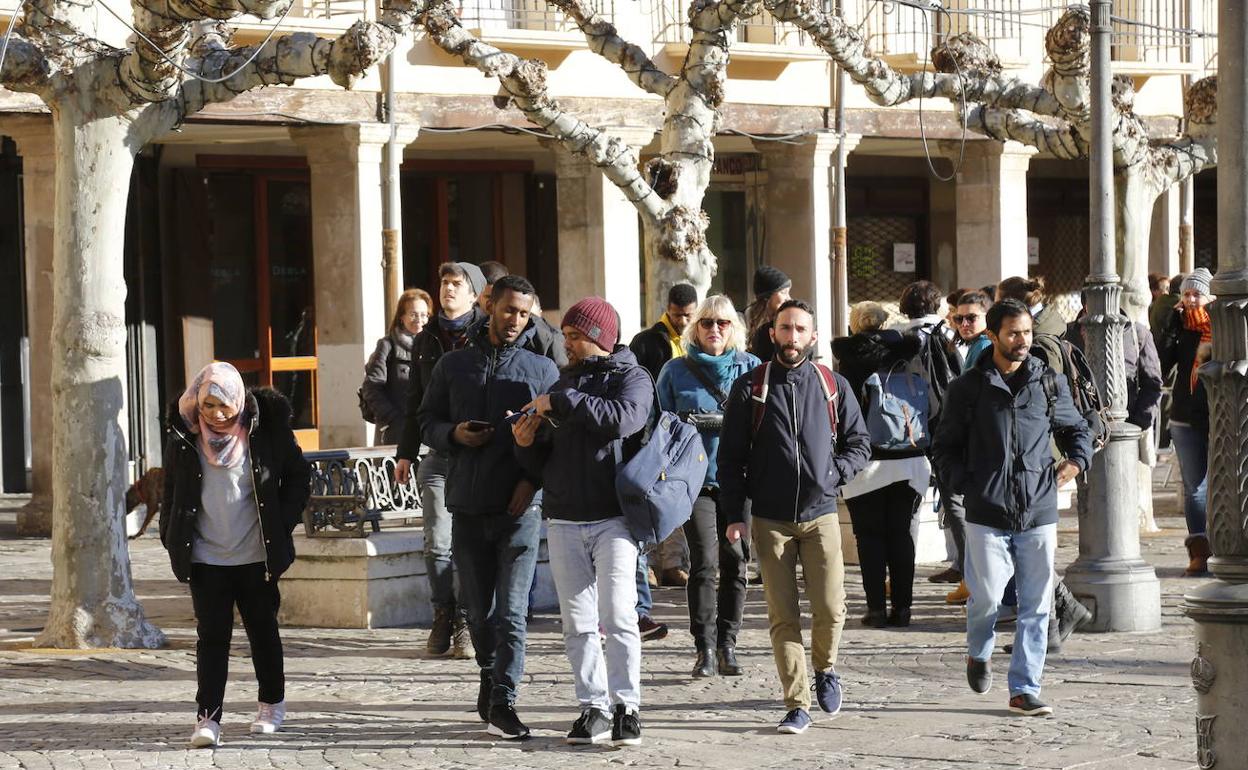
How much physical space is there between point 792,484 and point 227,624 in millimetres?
2267

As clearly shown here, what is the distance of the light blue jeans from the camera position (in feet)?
26.0

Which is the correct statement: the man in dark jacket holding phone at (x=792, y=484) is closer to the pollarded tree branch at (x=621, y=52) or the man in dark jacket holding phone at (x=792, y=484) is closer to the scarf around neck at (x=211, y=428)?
the scarf around neck at (x=211, y=428)

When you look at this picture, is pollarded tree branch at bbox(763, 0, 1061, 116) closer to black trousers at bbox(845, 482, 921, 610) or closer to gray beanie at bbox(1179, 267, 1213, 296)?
gray beanie at bbox(1179, 267, 1213, 296)

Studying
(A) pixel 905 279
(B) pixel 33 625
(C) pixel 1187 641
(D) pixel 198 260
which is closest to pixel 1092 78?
(C) pixel 1187 641

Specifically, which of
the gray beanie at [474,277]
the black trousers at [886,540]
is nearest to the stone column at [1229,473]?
the black trousers at [886,540]

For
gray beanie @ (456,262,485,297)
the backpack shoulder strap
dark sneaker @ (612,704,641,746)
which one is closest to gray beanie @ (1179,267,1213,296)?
the backpack shoulder strap

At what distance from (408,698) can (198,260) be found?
13.6 metres

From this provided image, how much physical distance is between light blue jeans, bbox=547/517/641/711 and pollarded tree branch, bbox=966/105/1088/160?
7.38 m

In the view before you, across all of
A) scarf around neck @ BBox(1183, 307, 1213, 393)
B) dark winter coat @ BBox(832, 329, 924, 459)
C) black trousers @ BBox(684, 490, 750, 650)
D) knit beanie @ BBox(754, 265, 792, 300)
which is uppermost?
knit beanie @ BBox(754, 265, 792, 300)

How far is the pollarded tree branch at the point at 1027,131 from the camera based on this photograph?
14594mm

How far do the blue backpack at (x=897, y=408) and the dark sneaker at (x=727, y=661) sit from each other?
2.06 m

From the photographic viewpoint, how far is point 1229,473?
20.9 ft

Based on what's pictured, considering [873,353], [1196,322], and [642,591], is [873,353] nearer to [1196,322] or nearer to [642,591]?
[642,591]

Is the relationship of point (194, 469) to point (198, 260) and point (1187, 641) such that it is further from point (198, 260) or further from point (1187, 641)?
point (198, 260)
